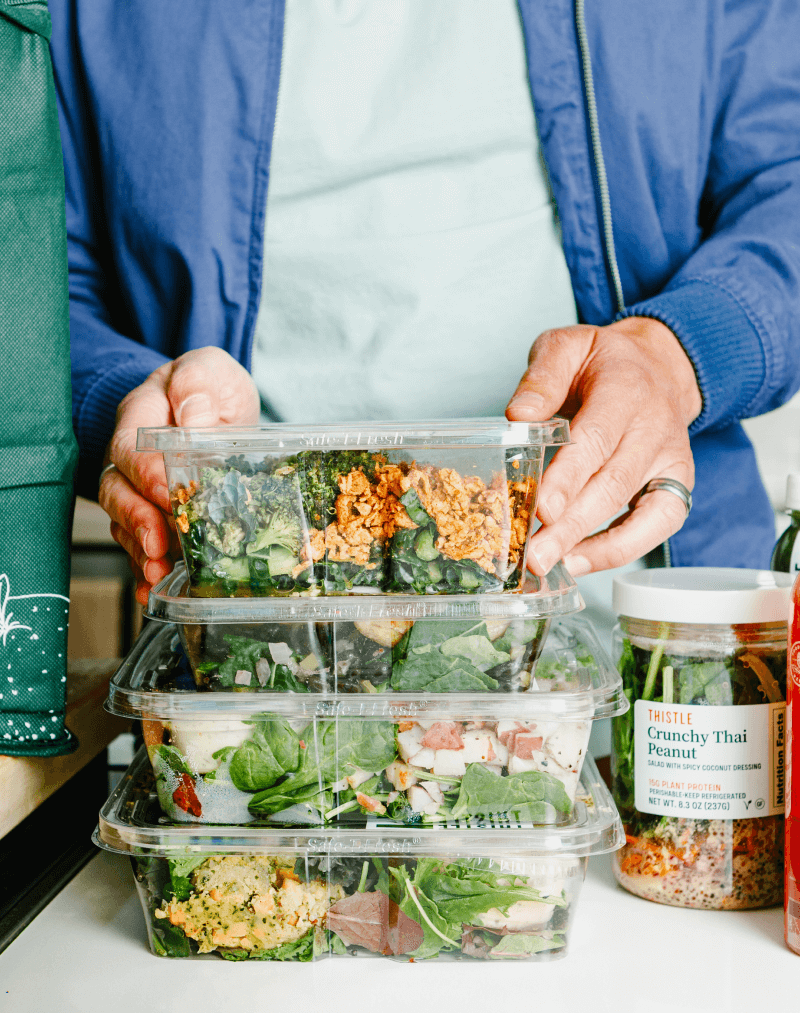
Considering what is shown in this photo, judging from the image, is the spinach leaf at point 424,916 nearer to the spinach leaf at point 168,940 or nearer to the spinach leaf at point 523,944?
the spinach leaf at point 523,944

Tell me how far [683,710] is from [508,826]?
0.15 metres

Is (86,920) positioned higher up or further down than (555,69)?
further down

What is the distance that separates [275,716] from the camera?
0.60 metres

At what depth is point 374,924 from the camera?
0.61 meters

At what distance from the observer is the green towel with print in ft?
2.23

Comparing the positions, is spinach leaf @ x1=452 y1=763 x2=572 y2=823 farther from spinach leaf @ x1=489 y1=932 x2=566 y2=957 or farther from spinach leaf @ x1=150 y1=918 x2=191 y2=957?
spinach leaf @ x1=150 y1=918 x2=191 y2=957

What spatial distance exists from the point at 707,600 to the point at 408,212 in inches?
21.0

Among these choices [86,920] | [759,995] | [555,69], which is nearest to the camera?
[759,995]

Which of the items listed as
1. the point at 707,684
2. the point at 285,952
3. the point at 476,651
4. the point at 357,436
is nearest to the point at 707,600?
the point at 707,684

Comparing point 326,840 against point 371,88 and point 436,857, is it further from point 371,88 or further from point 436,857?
point 371,88

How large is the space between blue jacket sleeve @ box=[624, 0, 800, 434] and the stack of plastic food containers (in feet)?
1.07

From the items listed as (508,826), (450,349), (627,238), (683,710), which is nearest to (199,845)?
(508,826)

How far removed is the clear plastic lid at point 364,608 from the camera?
57cm

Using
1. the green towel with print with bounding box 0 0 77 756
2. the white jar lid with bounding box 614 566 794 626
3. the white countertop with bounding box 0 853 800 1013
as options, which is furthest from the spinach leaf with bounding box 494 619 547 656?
the green towel with print with bounding box 0 0 77 756
